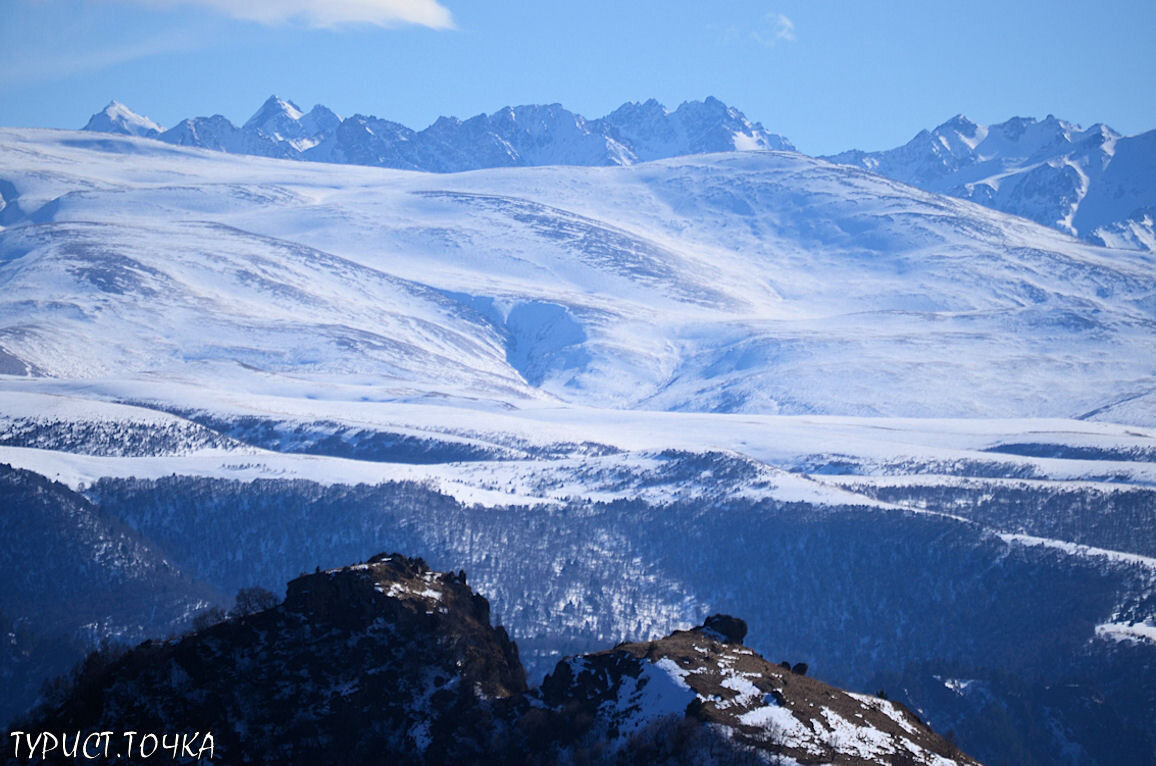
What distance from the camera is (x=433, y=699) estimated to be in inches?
3445

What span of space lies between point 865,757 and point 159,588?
13496cm

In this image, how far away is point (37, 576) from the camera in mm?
196000

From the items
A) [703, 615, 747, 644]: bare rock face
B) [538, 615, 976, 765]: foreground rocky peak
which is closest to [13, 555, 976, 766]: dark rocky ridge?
[538, 615, 976, 765]: foreground rocky peak

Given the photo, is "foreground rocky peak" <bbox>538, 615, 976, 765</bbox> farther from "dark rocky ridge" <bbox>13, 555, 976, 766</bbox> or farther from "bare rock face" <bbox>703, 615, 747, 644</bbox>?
"bare rock face" <bbox>703, 615, 747, 644</bbox>

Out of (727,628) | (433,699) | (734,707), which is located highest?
(727,628)

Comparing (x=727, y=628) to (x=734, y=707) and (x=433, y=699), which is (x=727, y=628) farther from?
(x=433, y=699)

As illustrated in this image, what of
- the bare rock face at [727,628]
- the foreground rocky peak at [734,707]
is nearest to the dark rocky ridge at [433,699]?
the foreground rocky peak at [734,707]

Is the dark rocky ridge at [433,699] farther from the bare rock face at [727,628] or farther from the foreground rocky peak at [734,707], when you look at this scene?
the bare rock face at [727,628]

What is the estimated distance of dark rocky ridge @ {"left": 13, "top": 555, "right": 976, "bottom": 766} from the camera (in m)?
81.2

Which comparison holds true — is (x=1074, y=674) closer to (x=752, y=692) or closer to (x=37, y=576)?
(x=752, y=692)

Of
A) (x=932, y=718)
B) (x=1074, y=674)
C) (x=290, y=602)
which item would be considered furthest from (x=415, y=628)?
(x=1074, y=674)

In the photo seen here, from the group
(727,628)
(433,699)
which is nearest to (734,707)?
(727,628)

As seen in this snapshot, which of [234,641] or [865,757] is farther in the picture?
[234,641]

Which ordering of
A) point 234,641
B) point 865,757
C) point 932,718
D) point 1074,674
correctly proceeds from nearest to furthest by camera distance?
point 865,757 → point 234,641 → point 932,718 → point 1074,674
